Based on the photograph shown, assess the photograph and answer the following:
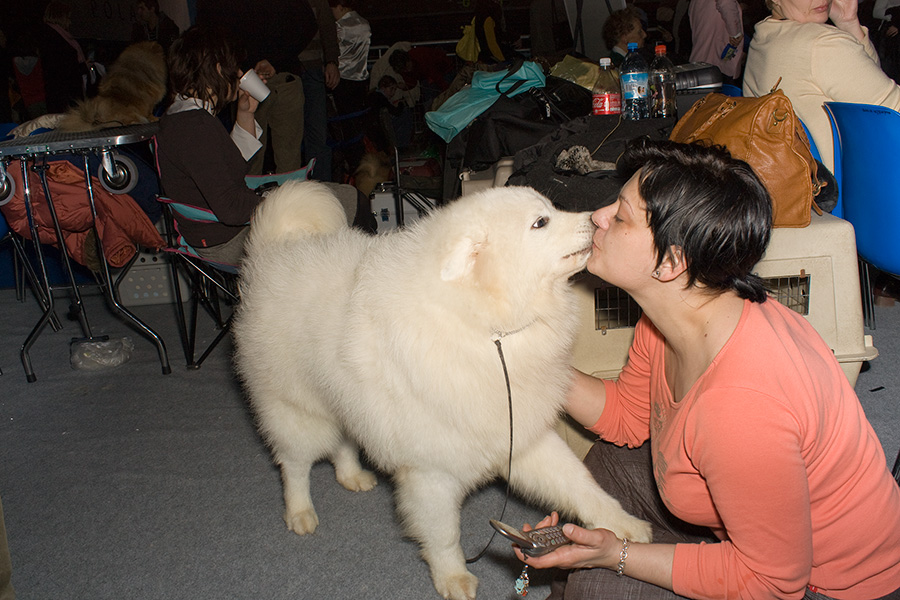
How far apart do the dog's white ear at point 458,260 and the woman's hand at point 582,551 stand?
56 centimetres

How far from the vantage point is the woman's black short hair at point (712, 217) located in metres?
1.14

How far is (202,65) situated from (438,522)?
2.53m

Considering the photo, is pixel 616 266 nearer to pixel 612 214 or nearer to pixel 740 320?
pixel 612 214

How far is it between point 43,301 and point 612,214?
170 inches

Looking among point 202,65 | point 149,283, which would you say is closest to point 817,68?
point 202,65

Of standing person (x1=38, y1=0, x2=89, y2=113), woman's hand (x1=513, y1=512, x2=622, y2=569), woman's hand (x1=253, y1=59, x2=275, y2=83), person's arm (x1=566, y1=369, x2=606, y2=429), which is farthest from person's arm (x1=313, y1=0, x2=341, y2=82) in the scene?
woman's hand (x1=513, y1=512, x2=622, y2=569)

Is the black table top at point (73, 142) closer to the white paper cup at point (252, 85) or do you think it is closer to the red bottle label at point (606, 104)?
the white paper cup at point (252, 85)

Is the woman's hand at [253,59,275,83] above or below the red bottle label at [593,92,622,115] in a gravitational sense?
above

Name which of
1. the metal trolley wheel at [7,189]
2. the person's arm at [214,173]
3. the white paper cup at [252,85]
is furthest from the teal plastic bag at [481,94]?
the metal trolley wheel at [7,189]

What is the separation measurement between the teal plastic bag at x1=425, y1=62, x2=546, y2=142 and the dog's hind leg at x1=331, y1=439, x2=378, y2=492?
2104mm

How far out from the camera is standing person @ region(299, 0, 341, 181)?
5.14m

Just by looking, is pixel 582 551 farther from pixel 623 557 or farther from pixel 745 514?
pixel 745 514

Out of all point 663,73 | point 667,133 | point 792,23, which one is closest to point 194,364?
point 667,133

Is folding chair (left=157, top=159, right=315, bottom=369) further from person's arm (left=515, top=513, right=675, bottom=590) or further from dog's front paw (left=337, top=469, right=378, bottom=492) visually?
person's arm (left=515, top=513, right=675, bottom=590)
